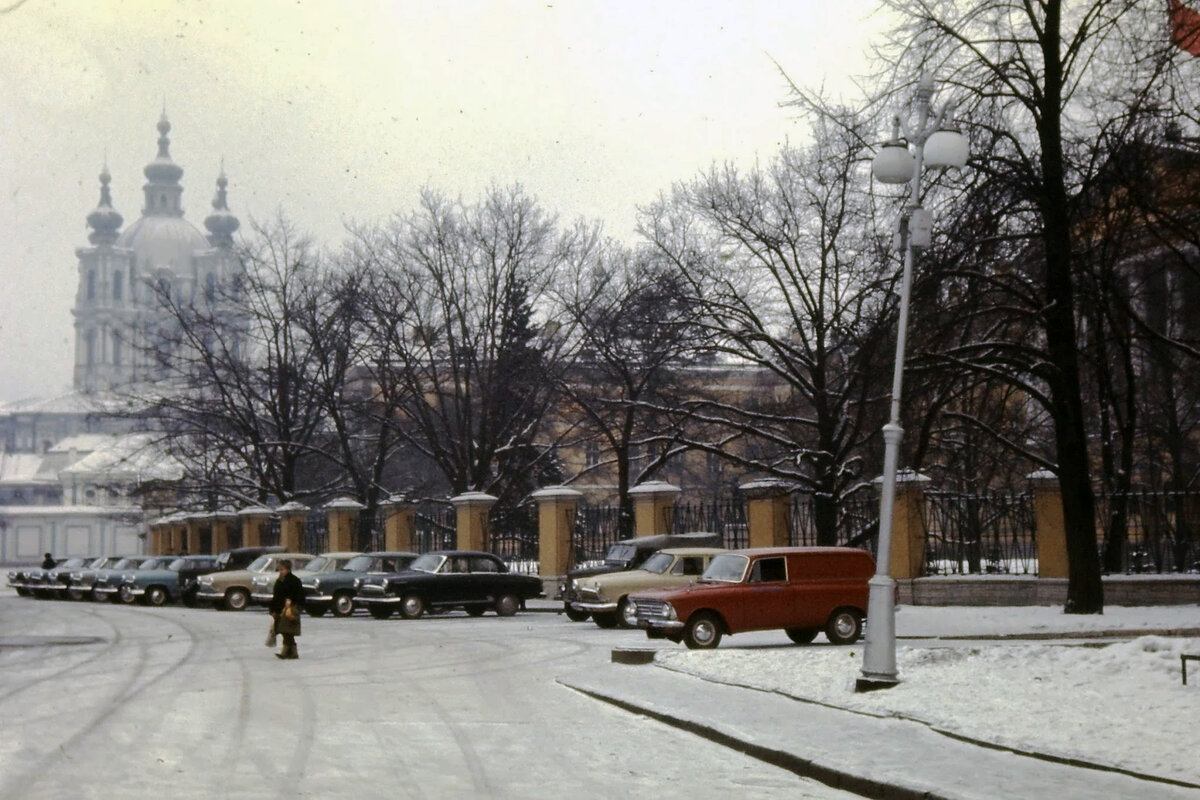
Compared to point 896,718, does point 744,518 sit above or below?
above

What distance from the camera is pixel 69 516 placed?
148 m

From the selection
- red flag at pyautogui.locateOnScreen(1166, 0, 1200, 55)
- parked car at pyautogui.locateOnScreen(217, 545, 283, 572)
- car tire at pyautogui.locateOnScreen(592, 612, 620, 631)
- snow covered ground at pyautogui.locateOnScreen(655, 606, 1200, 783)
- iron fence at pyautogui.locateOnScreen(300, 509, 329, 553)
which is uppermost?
red flag at pyautogui.locateOnScreen(1166, 0, 1200, 55)

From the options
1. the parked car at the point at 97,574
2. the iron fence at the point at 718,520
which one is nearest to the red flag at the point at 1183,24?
the iron fence at the point at 718,520

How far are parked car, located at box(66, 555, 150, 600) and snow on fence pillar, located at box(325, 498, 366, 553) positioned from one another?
22.5 ft

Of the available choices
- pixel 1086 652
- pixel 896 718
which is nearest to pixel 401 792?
pixel 896 718

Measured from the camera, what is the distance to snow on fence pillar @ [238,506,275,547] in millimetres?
62844

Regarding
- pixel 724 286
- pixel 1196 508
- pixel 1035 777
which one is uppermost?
pixel 724 286

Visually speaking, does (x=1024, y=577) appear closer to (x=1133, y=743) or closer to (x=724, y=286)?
(x=724, y=286)

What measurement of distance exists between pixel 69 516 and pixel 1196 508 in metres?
133

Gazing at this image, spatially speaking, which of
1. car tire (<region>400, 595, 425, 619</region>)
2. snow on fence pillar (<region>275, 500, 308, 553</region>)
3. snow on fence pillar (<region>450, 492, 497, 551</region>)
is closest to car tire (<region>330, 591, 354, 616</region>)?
car tire (<region>400, 595, 425, 619</region>)

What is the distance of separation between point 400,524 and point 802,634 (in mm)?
30114

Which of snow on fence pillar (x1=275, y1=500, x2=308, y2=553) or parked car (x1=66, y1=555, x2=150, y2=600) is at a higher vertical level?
snow on fence pillar (x1=275, y1=500, x2=308, y2=553)

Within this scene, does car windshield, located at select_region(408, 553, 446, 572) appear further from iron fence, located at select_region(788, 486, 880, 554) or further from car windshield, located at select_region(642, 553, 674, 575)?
iron fence, located at select_region(788, 486, 880, 554)

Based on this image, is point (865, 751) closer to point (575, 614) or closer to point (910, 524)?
point (575, 614)
